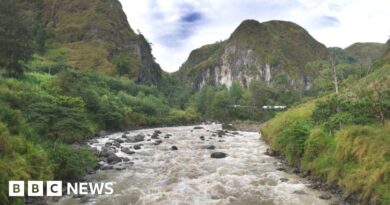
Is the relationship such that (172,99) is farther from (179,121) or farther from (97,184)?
(97,184)

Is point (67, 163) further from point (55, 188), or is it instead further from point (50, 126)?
point (50, 126)

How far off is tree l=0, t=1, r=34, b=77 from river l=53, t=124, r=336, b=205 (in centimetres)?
2545

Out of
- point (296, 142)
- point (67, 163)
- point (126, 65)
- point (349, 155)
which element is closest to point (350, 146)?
point (349, 155)

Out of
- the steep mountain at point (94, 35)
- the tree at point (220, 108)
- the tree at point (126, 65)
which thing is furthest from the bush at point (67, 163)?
the tree at point (126, 65)

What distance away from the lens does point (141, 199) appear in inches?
851

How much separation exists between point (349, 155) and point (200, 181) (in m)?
9.47

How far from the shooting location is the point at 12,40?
168ft

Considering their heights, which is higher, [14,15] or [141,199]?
[14,15]

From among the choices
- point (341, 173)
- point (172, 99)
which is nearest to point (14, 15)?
point (341, 173)

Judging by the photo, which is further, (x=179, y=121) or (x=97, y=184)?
(x=179, y=121)

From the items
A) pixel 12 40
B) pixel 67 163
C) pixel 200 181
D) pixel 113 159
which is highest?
pixel 12 40

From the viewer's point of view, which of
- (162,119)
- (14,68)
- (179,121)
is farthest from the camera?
(179,121)

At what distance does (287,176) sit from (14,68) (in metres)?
45.5

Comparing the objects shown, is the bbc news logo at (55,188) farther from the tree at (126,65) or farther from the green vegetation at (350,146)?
the tree at (126,65)
